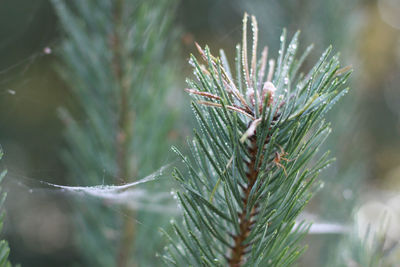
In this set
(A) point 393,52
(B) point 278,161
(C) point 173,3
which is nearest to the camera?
(B) point 278,161

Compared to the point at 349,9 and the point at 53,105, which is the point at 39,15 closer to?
the point at 53,105

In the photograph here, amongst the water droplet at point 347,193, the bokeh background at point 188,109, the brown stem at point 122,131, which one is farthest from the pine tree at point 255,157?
the water droplet at point 347,193

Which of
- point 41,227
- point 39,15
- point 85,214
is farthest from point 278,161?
point 41,227

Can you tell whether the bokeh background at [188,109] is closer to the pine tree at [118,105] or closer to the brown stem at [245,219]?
the pine tree at [118,105]

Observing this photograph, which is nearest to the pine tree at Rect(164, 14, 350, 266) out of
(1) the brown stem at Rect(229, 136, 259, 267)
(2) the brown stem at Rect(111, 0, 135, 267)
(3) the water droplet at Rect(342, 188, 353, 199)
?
(1) the brown stem at Rect(229, 136, 259, 267)

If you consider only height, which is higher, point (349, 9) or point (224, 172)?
point (349, 9)

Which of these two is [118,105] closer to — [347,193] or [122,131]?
[122,131]

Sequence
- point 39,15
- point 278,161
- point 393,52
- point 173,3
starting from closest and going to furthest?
1. point 278,161
2. point 173,3
3. point 39,15
4. point 393,52
